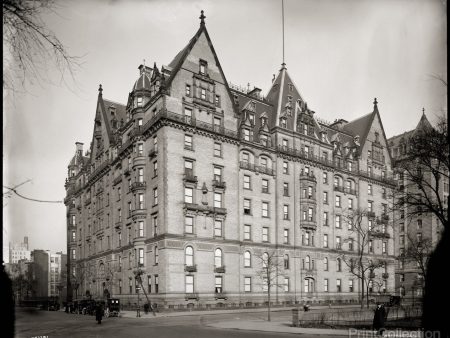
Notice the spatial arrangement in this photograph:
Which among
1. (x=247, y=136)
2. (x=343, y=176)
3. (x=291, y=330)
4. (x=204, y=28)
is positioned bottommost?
(x=291, y=330)

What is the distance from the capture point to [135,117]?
184 feet

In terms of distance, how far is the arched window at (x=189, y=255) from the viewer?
4856 centimetres

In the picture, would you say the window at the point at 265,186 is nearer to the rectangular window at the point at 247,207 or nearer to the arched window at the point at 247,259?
the rectangular window at the point at 247,207

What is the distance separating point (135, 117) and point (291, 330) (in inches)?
1503

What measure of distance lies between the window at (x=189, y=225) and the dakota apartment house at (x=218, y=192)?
0.49 ft

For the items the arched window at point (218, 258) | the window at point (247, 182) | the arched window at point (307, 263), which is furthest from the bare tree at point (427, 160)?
the arched window at point (307, 263)

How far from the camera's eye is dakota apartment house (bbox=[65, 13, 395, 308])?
49.4m

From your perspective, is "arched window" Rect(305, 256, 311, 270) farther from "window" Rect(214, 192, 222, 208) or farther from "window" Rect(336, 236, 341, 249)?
"window" Rect(214, 192, 222, 208)

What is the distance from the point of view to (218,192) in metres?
52.7

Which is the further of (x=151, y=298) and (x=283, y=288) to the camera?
(x=283, y=288)

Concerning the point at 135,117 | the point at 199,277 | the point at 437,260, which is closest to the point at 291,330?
the point at 437,260

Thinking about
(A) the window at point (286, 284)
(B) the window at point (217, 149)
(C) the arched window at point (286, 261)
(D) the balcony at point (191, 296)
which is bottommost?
(A) the window at point (286, 284)

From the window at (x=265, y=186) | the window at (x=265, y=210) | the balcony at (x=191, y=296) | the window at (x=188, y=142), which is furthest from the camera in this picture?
the window at (x=265, y=186)

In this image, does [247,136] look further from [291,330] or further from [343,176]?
[291,330]
